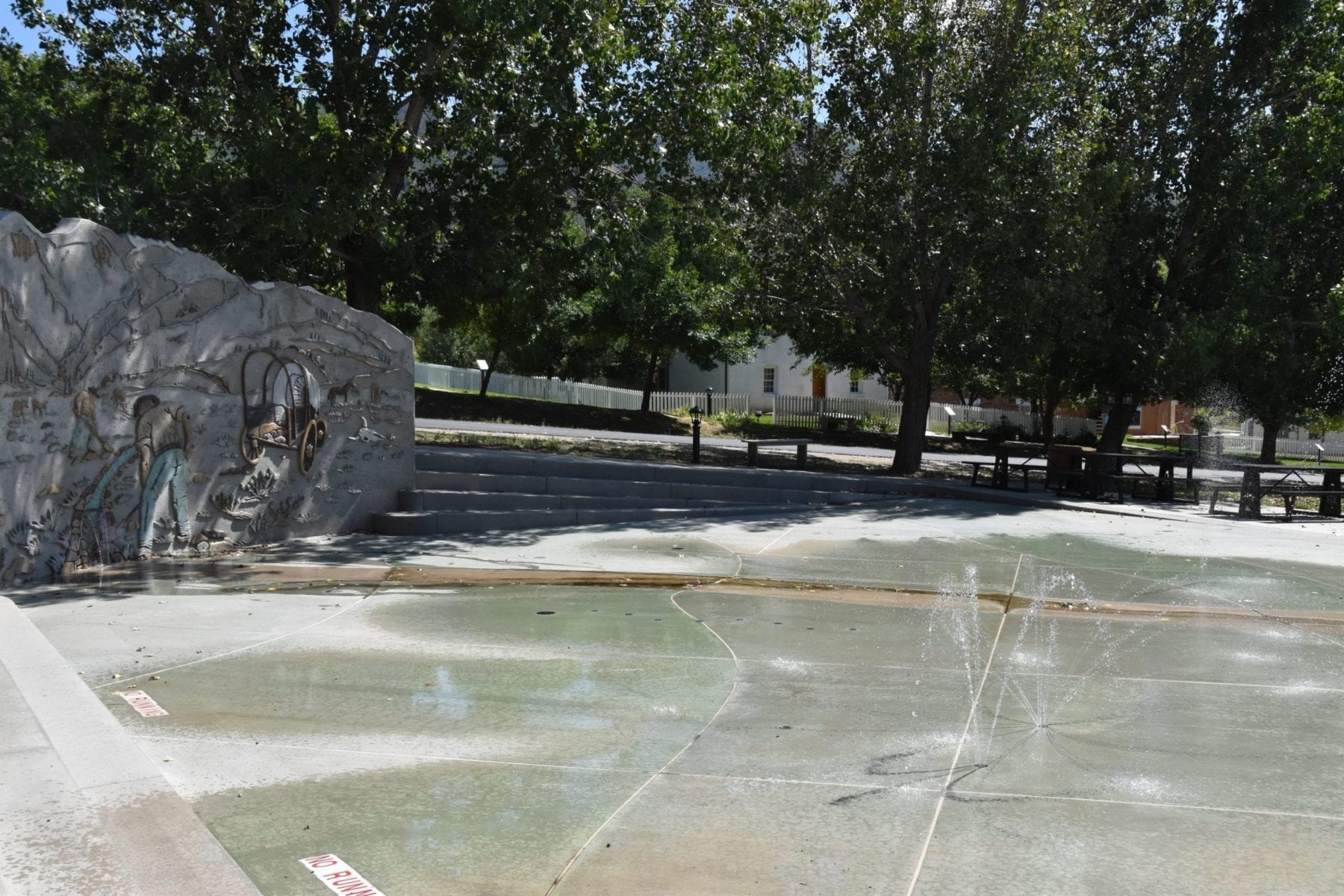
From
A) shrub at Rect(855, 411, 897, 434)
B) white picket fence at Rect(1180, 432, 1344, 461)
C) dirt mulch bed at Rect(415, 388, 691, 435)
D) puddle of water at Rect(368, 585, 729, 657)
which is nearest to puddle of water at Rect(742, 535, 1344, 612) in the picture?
puddle of water at Rect(368, 585, 729, 657)

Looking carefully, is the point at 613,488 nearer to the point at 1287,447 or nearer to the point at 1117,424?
the point at 1117,424

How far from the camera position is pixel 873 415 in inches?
1688

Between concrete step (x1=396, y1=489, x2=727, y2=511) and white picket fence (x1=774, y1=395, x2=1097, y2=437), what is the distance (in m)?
23.8

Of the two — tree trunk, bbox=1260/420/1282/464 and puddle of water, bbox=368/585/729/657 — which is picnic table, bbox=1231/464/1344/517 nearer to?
puddle of water, bbox=368/585/729/657

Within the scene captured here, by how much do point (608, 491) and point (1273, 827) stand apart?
11649 millimetres

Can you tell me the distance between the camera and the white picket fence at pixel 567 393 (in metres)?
44.9

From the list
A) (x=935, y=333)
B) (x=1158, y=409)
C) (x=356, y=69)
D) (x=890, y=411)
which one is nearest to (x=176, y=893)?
(x=356, y=69)

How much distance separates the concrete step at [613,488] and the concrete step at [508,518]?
518 millimetres

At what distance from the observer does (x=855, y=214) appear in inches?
852

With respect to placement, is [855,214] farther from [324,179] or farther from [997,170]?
[324,179]

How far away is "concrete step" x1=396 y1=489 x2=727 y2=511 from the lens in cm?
1427

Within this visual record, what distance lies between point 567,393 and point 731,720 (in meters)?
41.5

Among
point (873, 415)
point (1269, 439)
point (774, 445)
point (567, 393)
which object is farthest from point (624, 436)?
point (1269, 439)

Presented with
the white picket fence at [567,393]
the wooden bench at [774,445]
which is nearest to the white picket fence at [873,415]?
the white picket fence at [567,393]
